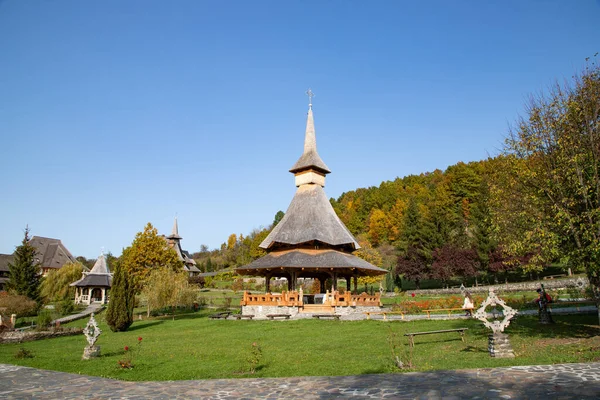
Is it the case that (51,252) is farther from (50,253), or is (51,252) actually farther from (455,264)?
(455,264)

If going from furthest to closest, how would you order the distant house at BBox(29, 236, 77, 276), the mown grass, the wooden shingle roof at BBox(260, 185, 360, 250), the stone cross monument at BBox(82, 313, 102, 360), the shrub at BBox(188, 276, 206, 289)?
1. the distant house at BBox(29, 236, 77, 276)
2. the shrub at BBox(188, 276, 206, 289)
3. the wooden shingle roof at BBox(260, 185, 360, 250)
4. the stone cross monument at BBox(82, 313, 102, 360)
5. the mown grass

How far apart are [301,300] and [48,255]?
50.8 metres

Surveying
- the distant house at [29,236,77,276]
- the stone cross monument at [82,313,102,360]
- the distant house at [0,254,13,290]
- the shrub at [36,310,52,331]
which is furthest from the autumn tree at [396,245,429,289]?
the distant house at [0,254,13,290]

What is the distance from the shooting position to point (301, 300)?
75.9 ft

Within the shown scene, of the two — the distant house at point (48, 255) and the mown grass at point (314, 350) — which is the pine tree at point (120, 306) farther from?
the distant house at point (48, 255)

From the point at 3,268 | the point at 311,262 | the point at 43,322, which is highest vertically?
the point at 3,268

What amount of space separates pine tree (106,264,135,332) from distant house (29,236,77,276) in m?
42.9

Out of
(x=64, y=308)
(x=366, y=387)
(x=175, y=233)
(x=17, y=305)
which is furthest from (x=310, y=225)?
(x=175, y=233)

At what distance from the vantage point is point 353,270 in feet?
81.5

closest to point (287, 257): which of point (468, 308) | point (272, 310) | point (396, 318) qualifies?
point (272, 310)

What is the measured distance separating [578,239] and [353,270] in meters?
14.3

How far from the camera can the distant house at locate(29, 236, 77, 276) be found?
57.6 metres

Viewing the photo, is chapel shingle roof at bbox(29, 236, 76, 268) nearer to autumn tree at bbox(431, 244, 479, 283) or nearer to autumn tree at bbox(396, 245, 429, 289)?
autumn tree at bbox(396, 245, 429, 289)

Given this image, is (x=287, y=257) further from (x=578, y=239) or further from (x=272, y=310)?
(x=578, y=239)
